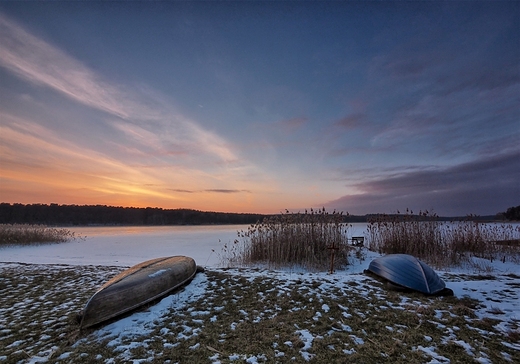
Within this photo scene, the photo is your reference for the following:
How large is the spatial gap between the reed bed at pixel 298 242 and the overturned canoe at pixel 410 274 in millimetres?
2354

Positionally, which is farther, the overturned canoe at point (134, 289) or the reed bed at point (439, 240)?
the reed bed at point (439, 240)

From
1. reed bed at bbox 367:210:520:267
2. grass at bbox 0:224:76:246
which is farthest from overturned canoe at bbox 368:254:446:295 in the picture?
grass at bbox 0:224:76:246

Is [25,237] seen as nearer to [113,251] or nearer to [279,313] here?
[113,251]

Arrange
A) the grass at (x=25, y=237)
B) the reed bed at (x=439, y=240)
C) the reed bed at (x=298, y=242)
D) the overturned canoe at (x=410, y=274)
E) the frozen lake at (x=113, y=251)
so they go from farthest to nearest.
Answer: the grass at (x=25, y=237) → the frozen lake at (x=113, y=251) → the reed bed at (x=439, y=240) → the reed bed at (x=298, y=242) → the overturned canoe at (x=410, y=274)

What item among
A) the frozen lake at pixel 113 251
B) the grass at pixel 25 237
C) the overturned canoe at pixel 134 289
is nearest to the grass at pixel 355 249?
the frozen lake at pixel 113 251

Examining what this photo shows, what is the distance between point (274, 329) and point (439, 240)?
7.82m

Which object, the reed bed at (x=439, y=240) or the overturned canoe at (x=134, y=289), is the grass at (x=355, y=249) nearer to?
the reed bed at (x=439, y=240)

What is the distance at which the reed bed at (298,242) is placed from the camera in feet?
26.9

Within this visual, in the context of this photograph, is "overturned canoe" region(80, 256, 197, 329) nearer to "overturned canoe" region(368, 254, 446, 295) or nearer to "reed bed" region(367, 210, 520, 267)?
"overturned canoe" region(368, 254, 446, 295)

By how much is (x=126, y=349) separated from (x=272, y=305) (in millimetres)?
2057

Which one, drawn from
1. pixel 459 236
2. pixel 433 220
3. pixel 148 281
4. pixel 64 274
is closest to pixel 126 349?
pixel 148 281

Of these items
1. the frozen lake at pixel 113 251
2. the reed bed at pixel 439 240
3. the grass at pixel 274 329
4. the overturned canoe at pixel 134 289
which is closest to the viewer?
the grass at pixel 274 329

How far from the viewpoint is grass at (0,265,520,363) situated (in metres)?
2.83

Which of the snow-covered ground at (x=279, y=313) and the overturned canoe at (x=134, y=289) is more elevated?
the overturned canoe at (x=134, y=289)
